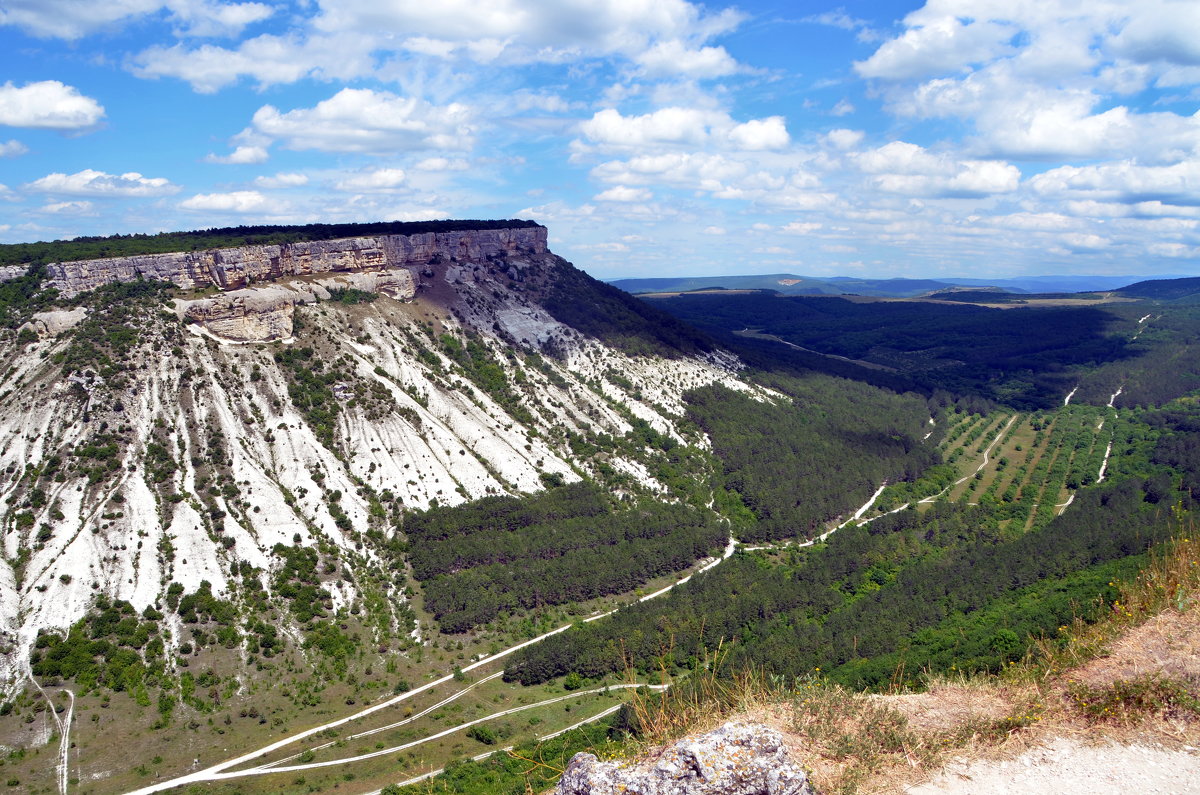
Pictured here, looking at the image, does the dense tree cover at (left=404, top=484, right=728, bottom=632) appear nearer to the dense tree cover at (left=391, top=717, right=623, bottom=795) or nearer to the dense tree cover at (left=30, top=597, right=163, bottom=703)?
the dense tree cover at (left=391, top=717, right=623, bottom=795)

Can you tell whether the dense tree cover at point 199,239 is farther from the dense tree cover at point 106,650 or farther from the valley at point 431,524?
the dense tree cover at point 106,650

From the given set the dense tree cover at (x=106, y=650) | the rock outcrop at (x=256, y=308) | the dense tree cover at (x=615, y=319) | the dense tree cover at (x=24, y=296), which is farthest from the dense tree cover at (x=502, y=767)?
the dense tree cover at (x=615, y=319)

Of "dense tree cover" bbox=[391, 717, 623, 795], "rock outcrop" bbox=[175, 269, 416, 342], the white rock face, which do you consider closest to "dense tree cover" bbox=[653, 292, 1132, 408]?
the white rock face

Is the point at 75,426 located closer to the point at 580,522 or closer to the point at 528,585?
the point at 528,585

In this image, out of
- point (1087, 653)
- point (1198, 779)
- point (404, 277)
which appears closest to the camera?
point (1198, 779)

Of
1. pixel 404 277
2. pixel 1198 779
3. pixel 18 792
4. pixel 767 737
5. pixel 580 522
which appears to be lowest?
pixel 18 792

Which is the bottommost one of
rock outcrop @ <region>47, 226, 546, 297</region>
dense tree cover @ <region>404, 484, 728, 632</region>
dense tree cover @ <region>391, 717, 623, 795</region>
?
dense tree cover @ <region>391, 717, 623, 795</region>

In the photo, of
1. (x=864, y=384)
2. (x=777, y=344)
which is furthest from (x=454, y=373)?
(x=777, y=344)
